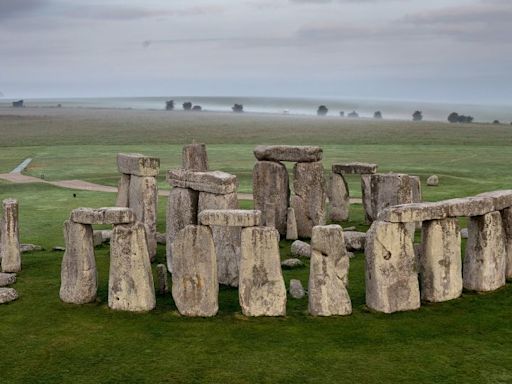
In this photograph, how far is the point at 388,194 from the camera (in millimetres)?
21281

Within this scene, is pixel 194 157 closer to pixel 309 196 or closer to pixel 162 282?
pixel 309 196

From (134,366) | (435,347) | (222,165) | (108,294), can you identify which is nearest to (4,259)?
(108,294)

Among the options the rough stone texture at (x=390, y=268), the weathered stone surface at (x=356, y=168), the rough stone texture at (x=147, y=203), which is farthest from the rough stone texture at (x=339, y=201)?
the rough stone texture at (x=390, y=268)

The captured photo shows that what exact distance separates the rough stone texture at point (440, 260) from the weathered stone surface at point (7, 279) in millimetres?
8809

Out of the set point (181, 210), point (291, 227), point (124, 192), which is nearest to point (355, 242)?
point (291, 227)

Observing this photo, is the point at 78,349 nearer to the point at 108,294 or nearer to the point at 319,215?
the point at 108,294

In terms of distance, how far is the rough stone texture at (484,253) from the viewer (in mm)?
14680

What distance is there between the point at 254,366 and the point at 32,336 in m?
4.11

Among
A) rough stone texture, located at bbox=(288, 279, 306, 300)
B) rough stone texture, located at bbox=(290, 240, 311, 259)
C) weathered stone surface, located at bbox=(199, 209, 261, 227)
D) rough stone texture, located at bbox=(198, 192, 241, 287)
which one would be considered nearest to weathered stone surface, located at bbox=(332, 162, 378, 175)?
rough stone texture, located at bbox=(290, 240, 311, 259)

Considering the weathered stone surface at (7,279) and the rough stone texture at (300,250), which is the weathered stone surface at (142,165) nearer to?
the weathered stone surface at (7,279)

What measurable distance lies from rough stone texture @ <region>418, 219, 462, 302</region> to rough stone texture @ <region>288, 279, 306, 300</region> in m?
2.39

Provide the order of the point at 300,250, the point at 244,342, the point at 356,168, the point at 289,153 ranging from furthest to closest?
1. the point at 356,168
2. the point at 289,153
3. the point at 300,250
4. the point at 244,342

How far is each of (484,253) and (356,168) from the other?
9.25 m

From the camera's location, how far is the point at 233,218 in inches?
518
